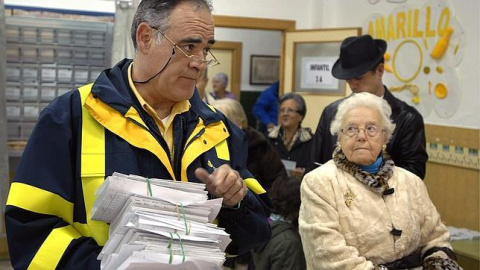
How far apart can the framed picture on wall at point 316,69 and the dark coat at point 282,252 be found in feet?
10.6

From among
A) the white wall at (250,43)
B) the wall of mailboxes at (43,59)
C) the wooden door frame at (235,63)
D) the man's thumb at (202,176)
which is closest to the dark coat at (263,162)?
the wall of mailboxes at (43,59)

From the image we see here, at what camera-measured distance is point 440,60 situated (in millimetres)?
5312

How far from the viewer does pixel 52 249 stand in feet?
4.79

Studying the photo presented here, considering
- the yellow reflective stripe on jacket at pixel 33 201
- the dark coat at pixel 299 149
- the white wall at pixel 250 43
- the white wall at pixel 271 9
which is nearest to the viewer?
the yellow reflective stripe on jacket at pixel 33 201

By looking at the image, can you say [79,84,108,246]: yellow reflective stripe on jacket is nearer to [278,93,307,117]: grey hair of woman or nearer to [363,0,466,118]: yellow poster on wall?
[278,93,307,117]: grey hair of woman

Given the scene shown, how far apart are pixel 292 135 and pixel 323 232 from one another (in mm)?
2631

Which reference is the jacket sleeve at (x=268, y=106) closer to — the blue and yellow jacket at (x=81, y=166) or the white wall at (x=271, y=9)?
the white wall at (x=271, y=9)

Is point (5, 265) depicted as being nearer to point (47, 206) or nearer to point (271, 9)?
point (271, 9)

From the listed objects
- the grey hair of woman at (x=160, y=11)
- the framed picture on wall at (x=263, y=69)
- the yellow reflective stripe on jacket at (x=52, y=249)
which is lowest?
the yellow reflective stripe on jacket at (x=52, y=249)

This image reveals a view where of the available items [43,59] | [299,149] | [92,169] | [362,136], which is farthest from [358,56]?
[43,59]

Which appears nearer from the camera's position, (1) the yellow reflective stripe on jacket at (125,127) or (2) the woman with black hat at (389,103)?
(1) the yellow reflective stripe on jacket at (125,127)

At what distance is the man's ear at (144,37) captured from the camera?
162 cm

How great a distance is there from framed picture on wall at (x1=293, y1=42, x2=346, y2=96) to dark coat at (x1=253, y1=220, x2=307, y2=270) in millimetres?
3233

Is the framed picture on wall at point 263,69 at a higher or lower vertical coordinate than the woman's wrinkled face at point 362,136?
higher
